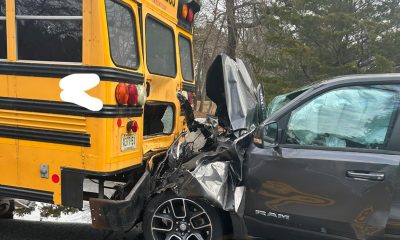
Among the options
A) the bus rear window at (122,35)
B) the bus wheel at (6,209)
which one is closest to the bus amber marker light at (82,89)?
the bus rear window at (122,35)

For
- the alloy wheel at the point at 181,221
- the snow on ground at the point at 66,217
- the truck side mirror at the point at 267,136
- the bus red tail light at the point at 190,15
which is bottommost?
the snow on ground at the point at 66,217

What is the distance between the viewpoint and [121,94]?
13.0 ft

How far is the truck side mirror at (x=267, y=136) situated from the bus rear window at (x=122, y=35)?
1.36m

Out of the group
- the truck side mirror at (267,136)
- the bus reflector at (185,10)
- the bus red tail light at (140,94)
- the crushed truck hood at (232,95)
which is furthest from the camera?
the bus reflector at (185,10)

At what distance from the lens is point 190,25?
6035 mm

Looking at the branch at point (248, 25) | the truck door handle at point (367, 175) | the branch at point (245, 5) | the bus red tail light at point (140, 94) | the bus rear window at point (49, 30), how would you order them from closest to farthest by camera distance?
the truck door handle at point (367, 175)
the bus rear window at point (49, 30)
the bus red tail light at point (140, 94)
the branch at point (245, 5)
the branch at point (248, 25)

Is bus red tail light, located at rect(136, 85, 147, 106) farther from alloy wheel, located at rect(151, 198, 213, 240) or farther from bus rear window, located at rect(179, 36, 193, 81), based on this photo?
bus rear window, located at rect(179, 36, 193, 81)

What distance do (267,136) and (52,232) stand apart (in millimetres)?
2874

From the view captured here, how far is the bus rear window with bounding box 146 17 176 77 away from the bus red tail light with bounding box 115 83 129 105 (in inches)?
36.8

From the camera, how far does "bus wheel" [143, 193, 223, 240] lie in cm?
402

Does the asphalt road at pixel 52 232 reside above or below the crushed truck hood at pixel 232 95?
below

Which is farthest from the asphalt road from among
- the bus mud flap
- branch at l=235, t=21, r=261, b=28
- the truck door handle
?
branch at l=235, t=21, r=261, b=28

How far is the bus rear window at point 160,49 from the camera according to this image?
4.94m

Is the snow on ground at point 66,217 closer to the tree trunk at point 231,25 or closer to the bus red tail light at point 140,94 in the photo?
the bus red tail light at point 140,94
